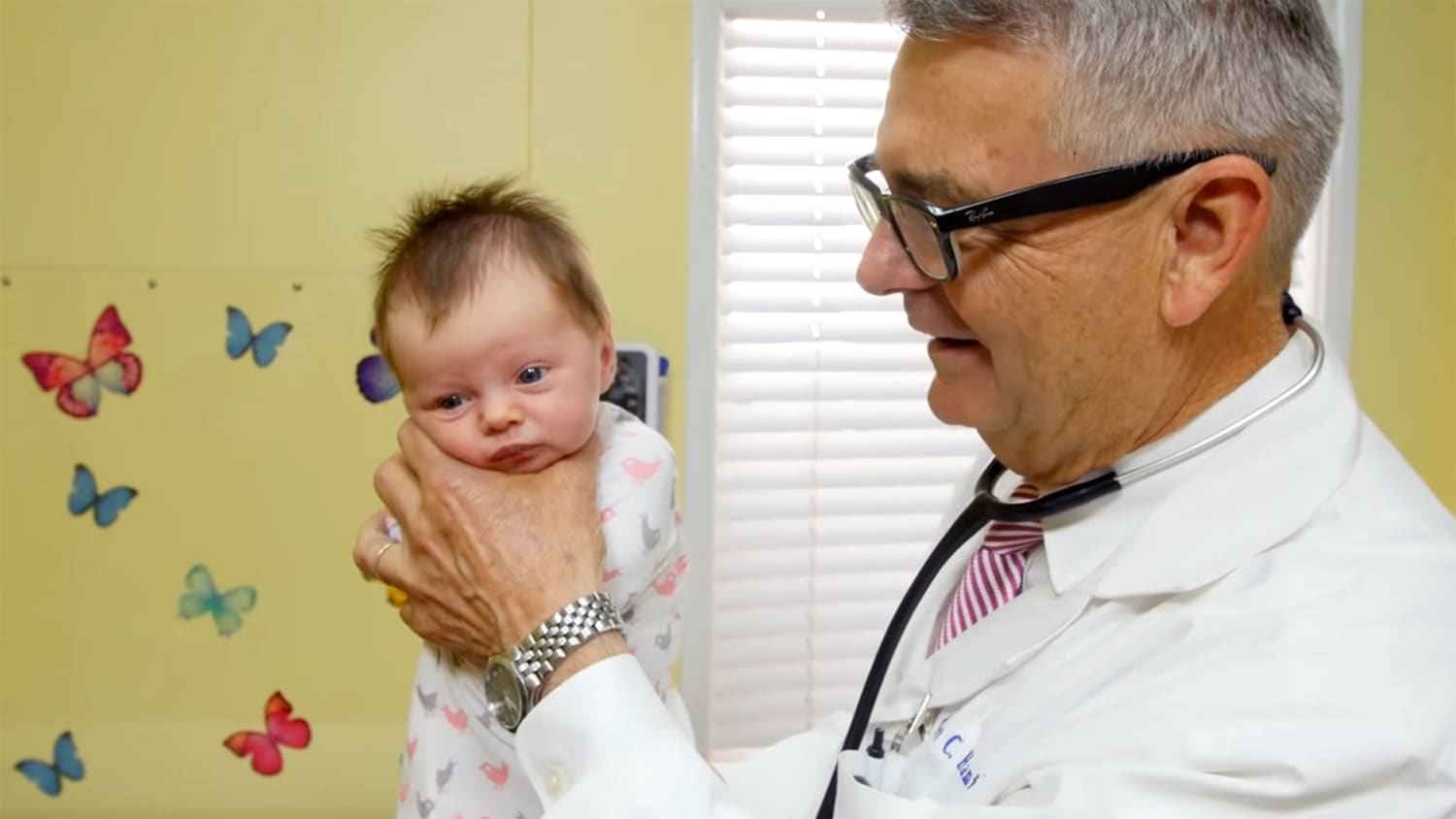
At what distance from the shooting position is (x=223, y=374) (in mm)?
2018

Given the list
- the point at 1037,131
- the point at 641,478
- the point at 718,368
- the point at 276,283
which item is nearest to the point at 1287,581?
the point at 1037,131

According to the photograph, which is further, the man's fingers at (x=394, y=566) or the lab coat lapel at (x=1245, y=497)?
the man's fingers at (x=394, y=566)

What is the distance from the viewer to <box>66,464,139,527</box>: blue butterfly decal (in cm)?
201

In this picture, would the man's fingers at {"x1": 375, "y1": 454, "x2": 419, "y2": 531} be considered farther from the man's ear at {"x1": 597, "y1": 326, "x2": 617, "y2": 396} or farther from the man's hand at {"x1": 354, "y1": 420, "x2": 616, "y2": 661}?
the man's ear at {"x1": 597, "y1": 326, "x2": 617, "y2": 396}

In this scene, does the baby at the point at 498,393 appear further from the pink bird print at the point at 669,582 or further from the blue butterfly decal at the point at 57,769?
the blue butterfly decal at the point at 57,769

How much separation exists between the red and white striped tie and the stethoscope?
2 cm

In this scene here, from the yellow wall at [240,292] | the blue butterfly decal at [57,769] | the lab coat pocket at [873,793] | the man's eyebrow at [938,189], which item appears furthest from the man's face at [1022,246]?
the blue butterfly decal at [57,769]

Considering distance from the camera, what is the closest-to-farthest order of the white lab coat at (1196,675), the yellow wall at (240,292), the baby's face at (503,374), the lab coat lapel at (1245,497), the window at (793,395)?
1. the white lab coat at (1196,675)
2. the lab coat lapel at (1245,497)
3. the baby's face at (503,374)
4. the yellow wall at (240,292)
5. the window at (793,395)

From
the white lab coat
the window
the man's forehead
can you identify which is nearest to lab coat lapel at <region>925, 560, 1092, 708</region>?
the white lab coat

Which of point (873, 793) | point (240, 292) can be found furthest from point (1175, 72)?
point (240, 292)

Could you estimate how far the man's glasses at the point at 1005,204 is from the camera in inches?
38.6

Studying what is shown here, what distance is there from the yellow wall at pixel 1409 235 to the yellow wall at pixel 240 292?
1285 mm

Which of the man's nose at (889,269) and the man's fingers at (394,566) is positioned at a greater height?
the man's nose at (889,269)

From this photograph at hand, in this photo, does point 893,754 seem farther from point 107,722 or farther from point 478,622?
point 107,722
